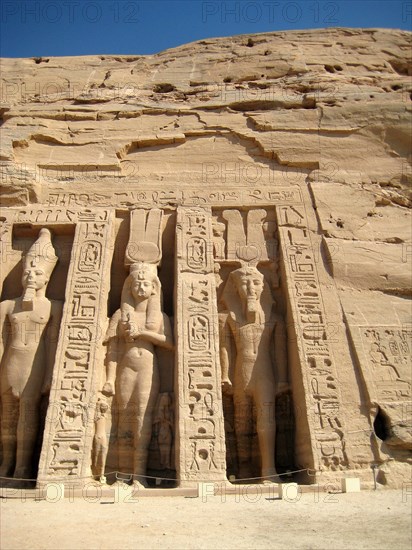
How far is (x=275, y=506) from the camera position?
195 inches

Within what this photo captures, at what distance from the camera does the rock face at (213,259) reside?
254 inches

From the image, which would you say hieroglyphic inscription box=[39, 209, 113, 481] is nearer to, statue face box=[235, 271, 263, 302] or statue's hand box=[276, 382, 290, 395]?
statue face box=[235, 271, 263, 302]

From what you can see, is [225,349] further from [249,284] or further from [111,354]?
[111,354]

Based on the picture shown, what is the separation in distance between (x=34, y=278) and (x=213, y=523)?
4.31 m

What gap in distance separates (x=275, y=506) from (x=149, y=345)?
269cm

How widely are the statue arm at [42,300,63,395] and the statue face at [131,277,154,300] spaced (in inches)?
38.6

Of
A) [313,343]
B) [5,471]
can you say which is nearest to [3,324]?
[5,471]

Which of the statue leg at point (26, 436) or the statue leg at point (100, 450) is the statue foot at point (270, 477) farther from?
the statue leg at point (26, 436)

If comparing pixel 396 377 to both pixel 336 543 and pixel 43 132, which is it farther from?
pixel 43 132

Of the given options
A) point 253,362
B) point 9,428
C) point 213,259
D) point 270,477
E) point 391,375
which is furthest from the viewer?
point 213,259

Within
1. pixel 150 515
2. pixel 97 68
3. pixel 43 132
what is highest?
pixel 97 68

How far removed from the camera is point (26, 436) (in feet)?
22.0

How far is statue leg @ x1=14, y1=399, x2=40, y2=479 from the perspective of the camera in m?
6.61

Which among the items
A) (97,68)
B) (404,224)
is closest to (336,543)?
(404,224)
